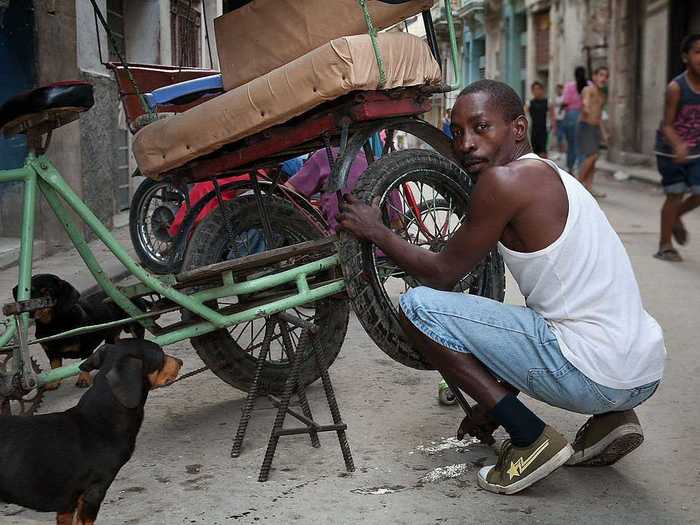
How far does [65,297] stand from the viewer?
4371 mm

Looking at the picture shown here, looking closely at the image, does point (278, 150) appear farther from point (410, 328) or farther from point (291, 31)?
point (410, 328)

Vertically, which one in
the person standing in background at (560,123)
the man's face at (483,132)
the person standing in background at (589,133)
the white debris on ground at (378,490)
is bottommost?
the person standing in background at (560,123)

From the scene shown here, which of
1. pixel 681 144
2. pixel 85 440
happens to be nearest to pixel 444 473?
pixel 85 440

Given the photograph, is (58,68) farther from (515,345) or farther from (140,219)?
(515,345)

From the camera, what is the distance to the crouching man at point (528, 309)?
3.10 meters

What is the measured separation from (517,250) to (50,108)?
1626 millimetres

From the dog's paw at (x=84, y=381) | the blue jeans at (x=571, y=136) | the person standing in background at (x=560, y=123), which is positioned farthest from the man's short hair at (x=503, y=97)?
the person standing in background at (x=560, y=123)

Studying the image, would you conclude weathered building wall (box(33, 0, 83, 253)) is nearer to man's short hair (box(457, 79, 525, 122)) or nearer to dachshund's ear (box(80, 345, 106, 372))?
dachshund's ear (box(80, 345, 106, 372))

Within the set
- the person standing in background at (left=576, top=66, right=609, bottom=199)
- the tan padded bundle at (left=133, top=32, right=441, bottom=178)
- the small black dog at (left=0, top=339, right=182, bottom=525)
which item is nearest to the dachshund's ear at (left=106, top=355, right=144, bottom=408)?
the small black dog at (left=0, top=339, right=182, bottom=525)

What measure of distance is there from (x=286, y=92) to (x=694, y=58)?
494cm

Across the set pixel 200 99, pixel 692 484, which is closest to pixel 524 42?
pixel 200 99

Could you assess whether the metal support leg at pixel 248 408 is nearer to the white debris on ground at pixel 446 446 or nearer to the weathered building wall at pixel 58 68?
the white debris on ground at pixel 446 446

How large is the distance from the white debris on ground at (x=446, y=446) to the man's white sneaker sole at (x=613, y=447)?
41 centimetres

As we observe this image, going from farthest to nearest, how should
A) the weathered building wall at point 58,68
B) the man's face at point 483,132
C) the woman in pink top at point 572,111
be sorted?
1. the woman in pink top at point 572,111
2. the weathered building wall at point 58,68
3. the man's face at point 483,132
